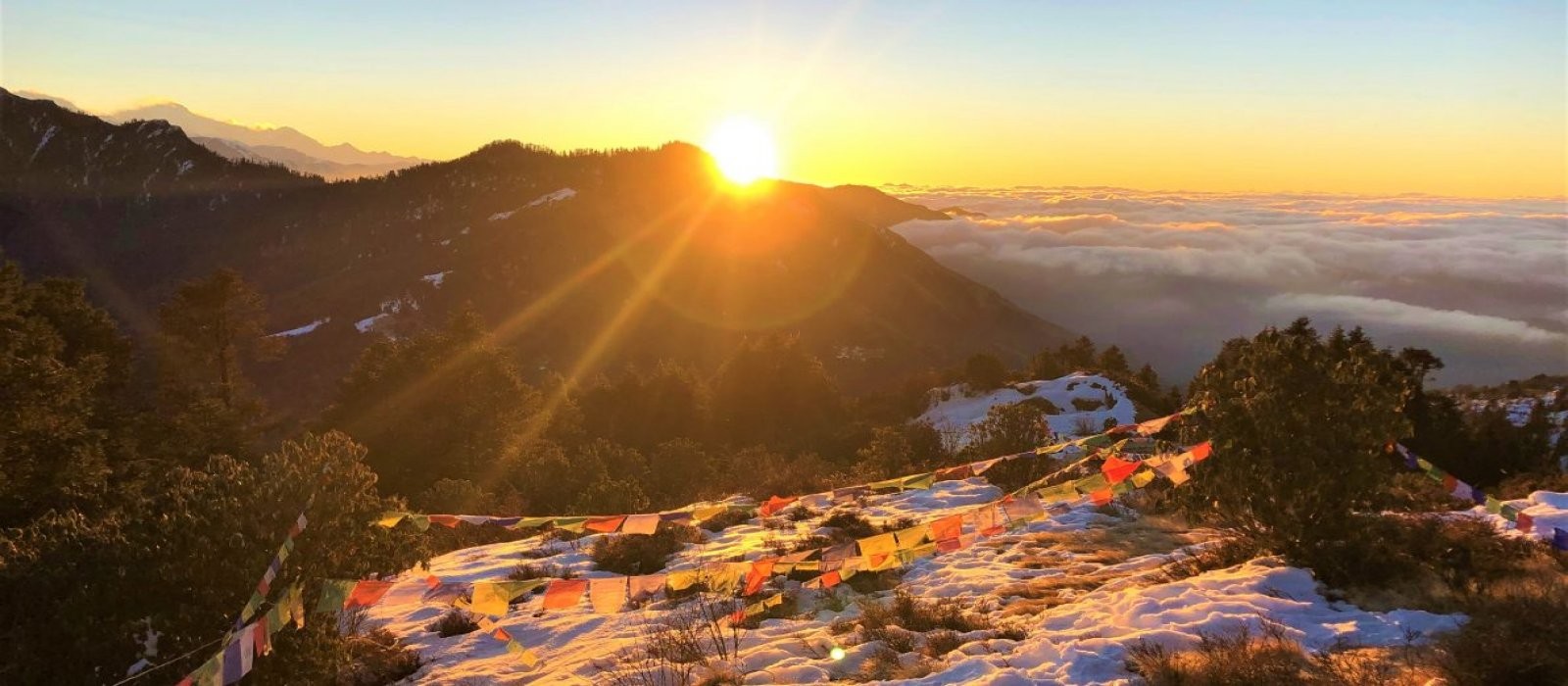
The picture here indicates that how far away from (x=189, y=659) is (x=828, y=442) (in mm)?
27315

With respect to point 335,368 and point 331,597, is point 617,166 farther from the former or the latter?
point 331,597

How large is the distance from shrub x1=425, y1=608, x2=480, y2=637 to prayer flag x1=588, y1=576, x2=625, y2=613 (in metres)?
2.00

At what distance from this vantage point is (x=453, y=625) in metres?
8.94

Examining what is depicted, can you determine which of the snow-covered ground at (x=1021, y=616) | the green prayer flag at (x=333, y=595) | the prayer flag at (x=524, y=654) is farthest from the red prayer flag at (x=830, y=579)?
the green prayer flag at (x=333, y=595)

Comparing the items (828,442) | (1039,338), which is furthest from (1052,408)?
(1039,338)

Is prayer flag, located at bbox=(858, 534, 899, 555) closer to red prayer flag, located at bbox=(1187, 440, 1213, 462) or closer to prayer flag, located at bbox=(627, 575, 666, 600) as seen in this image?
prayer flag, located at bbox=(627, 575, 666, 600)

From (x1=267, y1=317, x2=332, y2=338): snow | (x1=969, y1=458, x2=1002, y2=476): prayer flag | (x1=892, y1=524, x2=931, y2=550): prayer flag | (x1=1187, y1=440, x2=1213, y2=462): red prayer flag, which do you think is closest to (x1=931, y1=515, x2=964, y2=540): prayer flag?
(x1=892, y1=524, x2=931, y2=550): prayer flag

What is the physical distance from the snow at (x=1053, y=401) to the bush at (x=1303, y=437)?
23.3 meters

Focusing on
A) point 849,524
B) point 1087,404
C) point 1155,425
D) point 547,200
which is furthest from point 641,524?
point 547,200

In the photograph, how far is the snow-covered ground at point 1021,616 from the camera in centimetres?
622

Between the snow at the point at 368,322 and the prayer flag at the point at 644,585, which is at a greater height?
the prayer flag at the point at 644,585

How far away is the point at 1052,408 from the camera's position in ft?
116

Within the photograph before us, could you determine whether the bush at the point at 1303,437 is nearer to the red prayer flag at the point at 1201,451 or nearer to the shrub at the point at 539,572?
the red prayer flag at the point at 1201,451

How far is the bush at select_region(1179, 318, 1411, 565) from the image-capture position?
23.5ft
